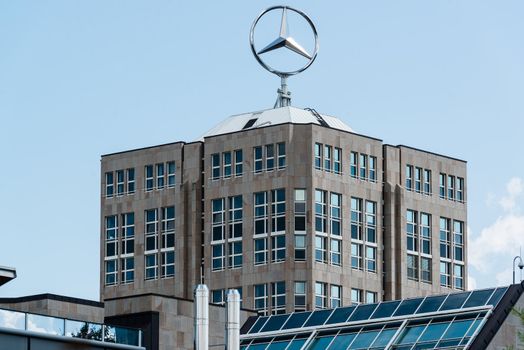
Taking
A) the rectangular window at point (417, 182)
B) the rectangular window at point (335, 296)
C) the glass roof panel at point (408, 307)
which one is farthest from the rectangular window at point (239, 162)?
the glass roof panel at point (408, 307)

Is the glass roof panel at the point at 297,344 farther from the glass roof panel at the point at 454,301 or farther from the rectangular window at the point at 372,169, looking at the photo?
the rectangular window at the point at 372,169

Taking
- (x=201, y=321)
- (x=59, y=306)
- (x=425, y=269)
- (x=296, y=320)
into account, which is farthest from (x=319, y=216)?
(x=201, y=321)

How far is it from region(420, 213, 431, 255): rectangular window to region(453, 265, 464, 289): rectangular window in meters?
3.04

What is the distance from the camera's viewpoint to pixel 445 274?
151375 millimetres

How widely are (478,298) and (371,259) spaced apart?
150 ft

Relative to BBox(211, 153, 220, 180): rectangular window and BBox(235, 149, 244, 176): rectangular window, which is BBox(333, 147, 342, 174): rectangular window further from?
BBox(211, 153, 220, 180): rectangular window

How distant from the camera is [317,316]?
4254 inches

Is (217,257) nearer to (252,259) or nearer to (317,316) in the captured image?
(252,259)

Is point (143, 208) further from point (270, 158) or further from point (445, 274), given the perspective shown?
point (445, 274)

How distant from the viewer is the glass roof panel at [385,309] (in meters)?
104

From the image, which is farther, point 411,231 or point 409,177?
point 409,177

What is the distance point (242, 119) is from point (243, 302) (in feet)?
49.8

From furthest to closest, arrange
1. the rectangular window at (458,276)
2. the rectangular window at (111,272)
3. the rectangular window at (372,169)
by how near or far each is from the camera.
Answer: the rectangular window at (458,276) → the rectangular window at (111,272) → the rectangular window at (372,169)

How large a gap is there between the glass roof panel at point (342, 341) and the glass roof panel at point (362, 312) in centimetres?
148
